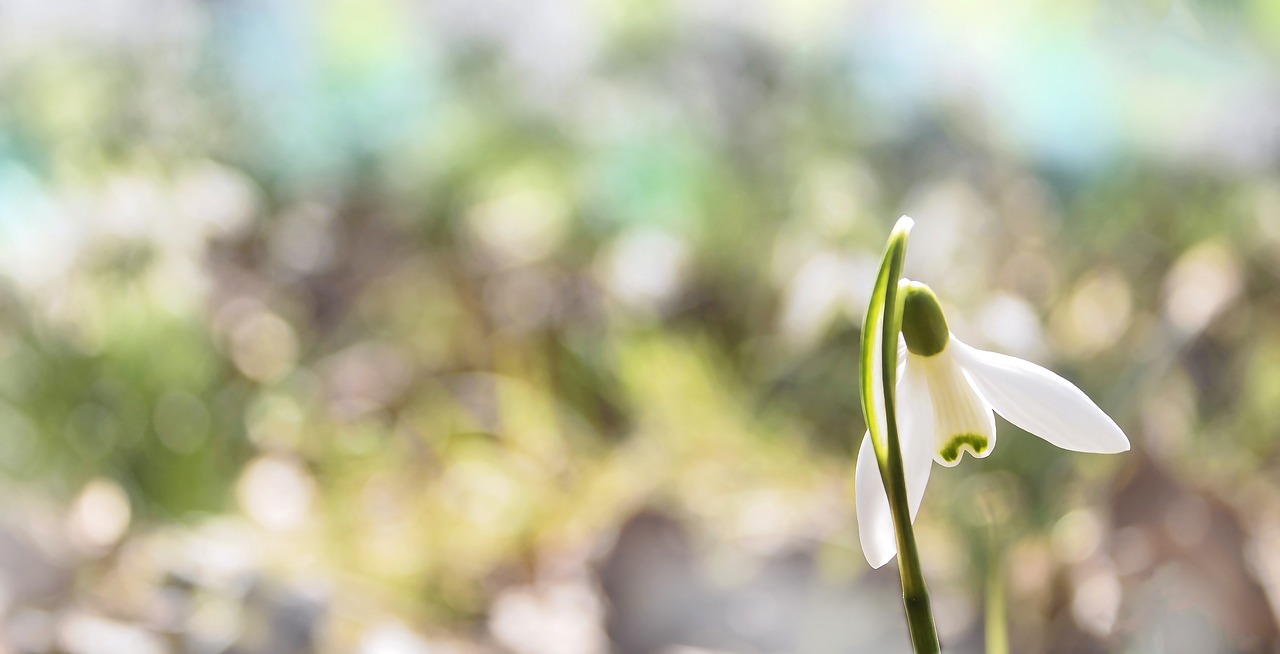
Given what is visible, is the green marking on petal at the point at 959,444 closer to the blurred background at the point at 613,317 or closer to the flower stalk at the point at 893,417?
the flower stalk at the point at 893,417

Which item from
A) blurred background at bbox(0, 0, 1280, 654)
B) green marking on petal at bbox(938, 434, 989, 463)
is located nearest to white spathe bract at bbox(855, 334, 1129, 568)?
green marking on petal at bbox(938, 434, 989, 463)

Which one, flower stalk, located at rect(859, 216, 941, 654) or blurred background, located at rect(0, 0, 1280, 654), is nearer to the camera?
flower stalk, located at rect(859, 216, 941, 654)

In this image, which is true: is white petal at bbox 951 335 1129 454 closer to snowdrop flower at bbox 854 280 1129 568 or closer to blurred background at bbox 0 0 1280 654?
snowdrop flower at bbox 854 280 1129 568

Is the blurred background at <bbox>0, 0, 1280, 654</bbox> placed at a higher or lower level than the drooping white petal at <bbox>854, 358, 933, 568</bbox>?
higher

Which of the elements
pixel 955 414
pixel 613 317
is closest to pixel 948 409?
pixel 955 414

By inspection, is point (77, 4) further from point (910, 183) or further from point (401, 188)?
point (910, 183)

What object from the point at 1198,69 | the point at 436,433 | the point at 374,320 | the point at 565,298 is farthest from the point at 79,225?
the point at 1198,69

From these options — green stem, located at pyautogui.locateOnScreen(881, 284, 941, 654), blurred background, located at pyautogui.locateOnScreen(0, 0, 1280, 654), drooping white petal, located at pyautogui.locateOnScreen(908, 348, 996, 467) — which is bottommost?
green stem, located at pyautogui.locateOnScreen(881, 284, 941, 654)
